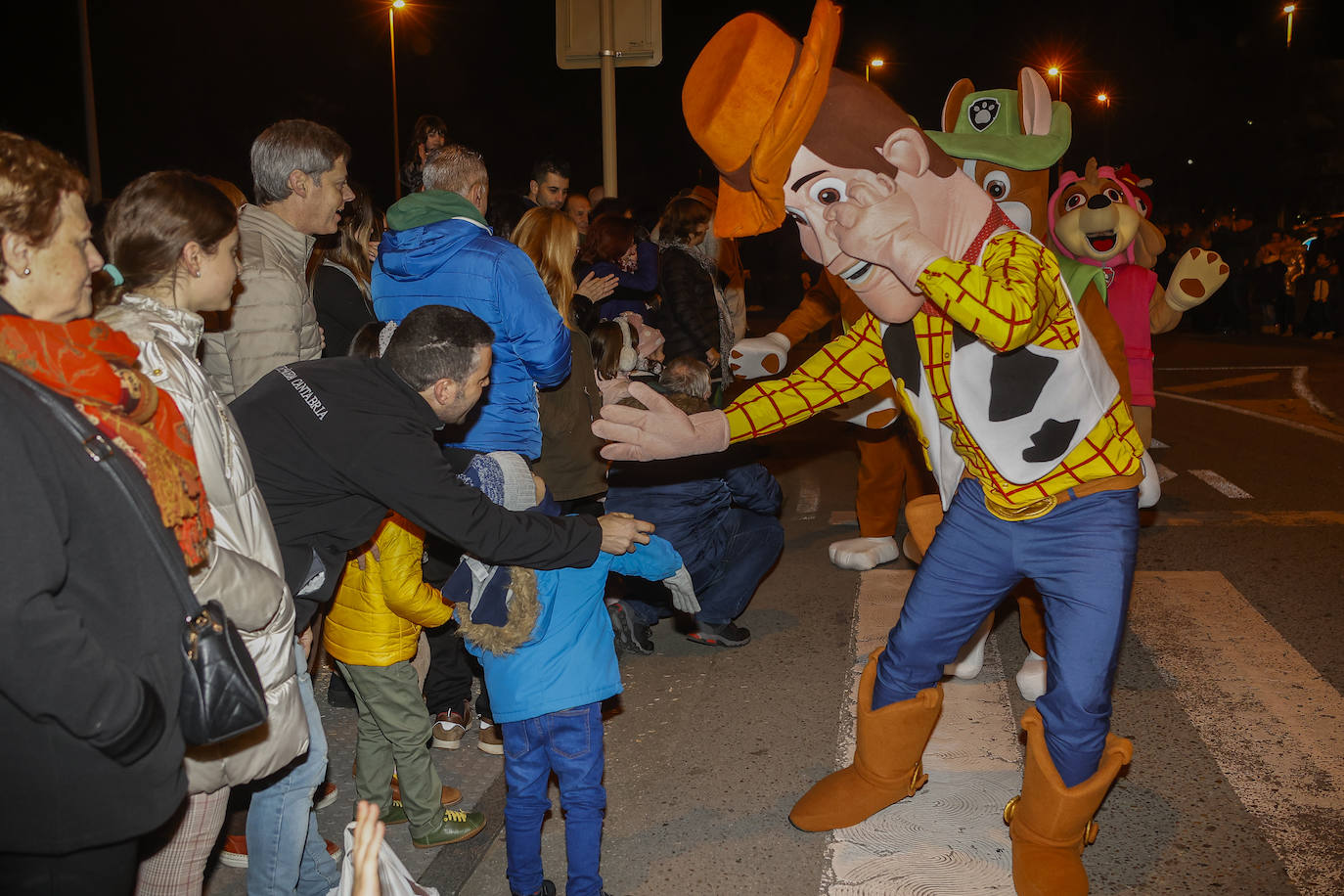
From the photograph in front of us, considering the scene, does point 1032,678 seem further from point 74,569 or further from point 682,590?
point 74,569

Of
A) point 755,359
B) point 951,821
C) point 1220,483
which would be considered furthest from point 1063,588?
point 1220,483

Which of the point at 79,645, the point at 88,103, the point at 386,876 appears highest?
the point at 88,103

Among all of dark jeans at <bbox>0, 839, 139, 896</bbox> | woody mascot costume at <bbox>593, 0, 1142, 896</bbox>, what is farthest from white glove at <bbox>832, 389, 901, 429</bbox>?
dark jeans at <bbox>0, 839, 139, 896</bbox>

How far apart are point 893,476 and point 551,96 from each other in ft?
117

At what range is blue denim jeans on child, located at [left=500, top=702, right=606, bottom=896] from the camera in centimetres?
314

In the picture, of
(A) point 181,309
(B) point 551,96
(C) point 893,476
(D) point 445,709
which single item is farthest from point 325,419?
(B) point 551,96

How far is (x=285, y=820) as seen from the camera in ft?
9.46

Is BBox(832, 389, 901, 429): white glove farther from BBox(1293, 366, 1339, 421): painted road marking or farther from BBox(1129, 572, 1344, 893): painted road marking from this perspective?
BBox(1293, 366, 1339, 421): painted road marking

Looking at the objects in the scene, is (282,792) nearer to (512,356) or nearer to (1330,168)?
(512,356)

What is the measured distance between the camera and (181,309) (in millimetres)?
2576

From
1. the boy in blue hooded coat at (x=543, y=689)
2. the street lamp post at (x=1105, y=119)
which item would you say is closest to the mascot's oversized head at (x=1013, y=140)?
the boy in blue hooded coat at (x=543, y=689)

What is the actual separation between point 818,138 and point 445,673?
256cm

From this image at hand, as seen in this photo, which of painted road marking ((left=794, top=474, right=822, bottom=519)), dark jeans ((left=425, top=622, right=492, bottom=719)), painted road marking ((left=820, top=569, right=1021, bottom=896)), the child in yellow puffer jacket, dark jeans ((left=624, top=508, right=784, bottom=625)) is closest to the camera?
painted road marking ((left=820, top=569, right=1021, bottom=896))

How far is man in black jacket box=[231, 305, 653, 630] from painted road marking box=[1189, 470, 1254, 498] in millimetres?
6239
